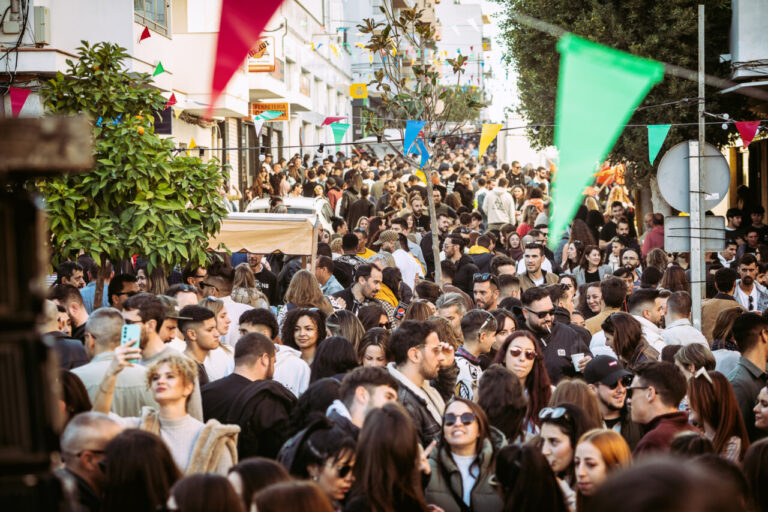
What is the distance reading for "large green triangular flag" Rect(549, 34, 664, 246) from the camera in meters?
3.63

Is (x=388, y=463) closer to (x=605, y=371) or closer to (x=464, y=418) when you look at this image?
(x=464, y=418)

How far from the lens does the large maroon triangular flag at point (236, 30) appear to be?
299 cm

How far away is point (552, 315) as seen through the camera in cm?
856

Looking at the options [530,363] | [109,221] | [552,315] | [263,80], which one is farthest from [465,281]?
[263,80]

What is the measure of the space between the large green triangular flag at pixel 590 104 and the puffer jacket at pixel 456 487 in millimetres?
1908

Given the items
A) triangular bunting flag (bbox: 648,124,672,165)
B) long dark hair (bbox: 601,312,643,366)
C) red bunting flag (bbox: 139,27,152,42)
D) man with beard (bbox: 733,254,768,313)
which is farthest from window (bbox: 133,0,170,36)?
long dark hair (bbox: 601,312,643,366)

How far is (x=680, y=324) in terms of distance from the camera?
902 centimetres

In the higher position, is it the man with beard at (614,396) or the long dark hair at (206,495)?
the long dark hair at (206,495)

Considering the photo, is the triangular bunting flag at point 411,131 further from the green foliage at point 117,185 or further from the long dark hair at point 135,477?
the long dark hair at point 135,477

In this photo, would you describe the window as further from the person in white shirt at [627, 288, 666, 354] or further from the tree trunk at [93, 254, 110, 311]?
the person in white shirt at [627, 288, 666, 354]

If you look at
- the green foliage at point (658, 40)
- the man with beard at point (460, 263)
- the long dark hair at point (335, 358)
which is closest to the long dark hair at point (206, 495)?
the long dark hair at point (335, 358)

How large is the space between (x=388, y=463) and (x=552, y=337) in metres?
4.08

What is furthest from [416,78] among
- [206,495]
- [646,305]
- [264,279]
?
[206,495]

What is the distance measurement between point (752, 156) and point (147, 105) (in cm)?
1952
